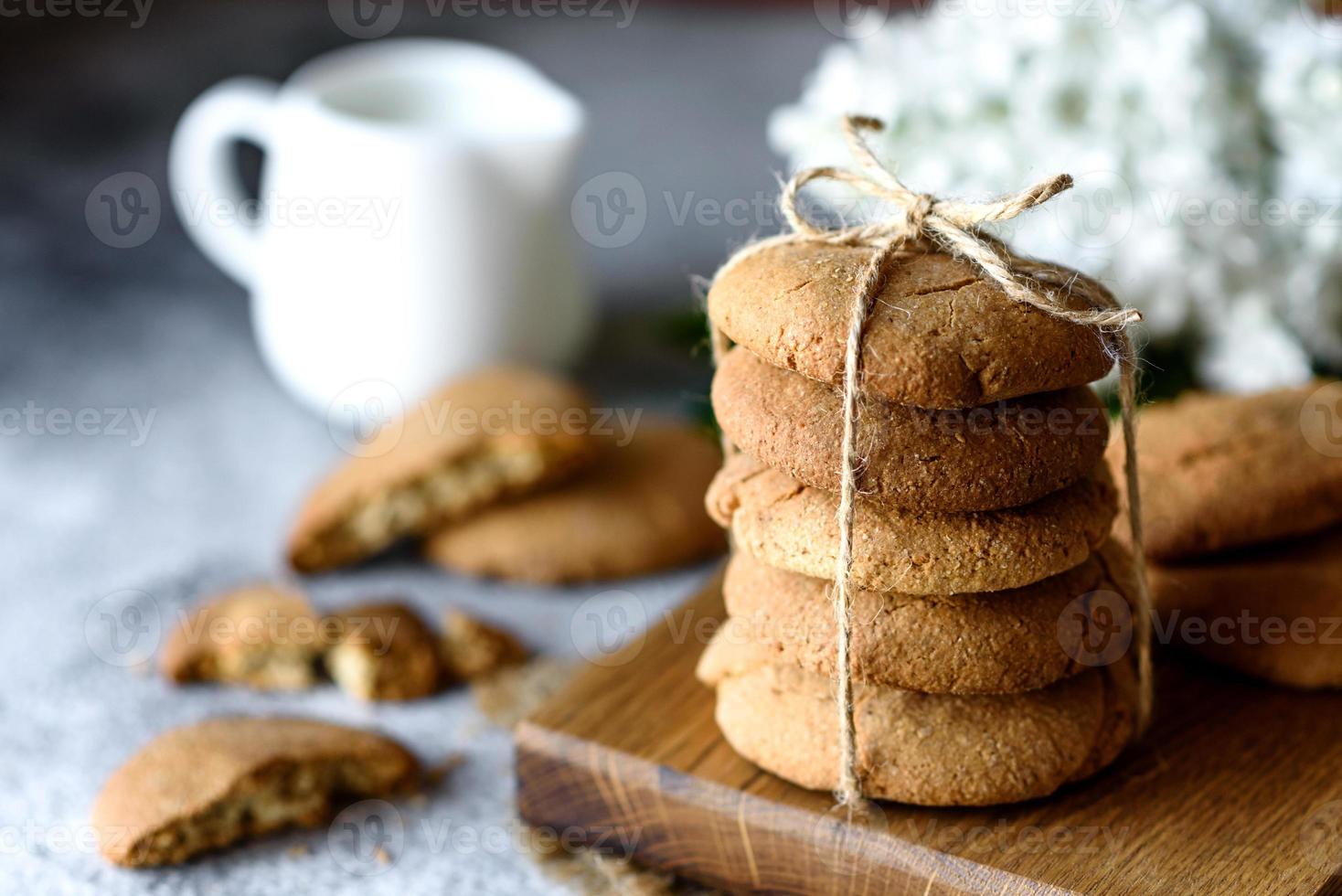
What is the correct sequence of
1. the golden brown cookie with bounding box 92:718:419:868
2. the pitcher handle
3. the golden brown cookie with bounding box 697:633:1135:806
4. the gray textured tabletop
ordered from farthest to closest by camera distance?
the pitcher handle → the gray textured tabletop → the golden brown cookie with bounding box 92:718:419:868 → the golden brown cookie with bounding box 697:633:1135:806

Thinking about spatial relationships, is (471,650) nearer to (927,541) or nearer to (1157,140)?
(927,541)

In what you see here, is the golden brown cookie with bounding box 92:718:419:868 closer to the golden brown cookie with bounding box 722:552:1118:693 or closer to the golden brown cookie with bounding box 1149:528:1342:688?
the golden brown cookie with bounding box 722:552:1118:693

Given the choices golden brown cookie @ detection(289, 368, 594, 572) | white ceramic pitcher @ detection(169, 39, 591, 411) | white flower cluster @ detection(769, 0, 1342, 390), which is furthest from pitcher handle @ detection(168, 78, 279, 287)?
white flower cluster @ detection(769, 0, 1342, 390)

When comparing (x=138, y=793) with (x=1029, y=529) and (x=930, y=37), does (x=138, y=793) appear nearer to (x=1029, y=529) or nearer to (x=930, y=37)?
(x=1029, y=529)

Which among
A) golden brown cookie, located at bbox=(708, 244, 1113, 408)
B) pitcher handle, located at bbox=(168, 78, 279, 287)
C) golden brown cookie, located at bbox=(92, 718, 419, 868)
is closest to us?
golden brown cookie, located at bbox=(708, 244, 1113, 408)

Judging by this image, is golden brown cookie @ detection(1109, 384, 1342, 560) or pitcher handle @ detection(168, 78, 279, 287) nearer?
golden brown cookie @ detection(1109, 384, 1342, 560)

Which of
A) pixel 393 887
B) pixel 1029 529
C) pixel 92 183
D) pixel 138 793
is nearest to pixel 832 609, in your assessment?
pixel 1029 529
